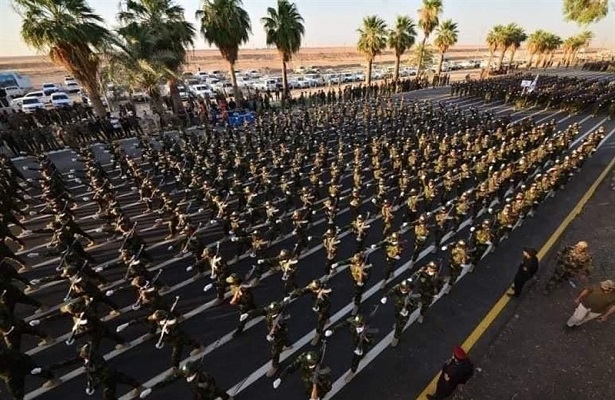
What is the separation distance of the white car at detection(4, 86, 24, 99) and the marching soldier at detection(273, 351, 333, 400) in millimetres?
47204

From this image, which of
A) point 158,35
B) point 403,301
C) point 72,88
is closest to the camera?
point 403,301

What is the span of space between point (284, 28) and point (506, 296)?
28055 millimetres

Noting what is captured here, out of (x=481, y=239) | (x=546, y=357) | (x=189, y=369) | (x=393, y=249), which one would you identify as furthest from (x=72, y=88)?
(x=546, y=357)

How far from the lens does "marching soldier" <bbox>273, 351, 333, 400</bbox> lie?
555cm

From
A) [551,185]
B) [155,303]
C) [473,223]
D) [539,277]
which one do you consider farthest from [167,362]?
[551,185]

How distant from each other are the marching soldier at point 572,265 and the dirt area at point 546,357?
339 millimetres

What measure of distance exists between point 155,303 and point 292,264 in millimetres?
2980

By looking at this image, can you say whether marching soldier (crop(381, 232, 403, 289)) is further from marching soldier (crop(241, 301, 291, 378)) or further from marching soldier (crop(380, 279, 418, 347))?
marching soldier (crop(241, 301, 291, 378))

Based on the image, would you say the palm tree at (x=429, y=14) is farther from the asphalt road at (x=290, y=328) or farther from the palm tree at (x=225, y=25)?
the asphalt road at (x=290, y=328)

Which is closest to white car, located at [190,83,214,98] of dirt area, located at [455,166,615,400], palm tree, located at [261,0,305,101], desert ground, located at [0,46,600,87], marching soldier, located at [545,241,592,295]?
desert ground, located at [0,46,600,87]

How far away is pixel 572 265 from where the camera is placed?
8422 mm

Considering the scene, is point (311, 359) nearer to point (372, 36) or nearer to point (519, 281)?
point (519, 281)

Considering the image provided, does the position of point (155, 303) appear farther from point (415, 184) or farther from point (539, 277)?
point (415, 184)

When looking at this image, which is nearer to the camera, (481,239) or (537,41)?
Answer: (481,239)
